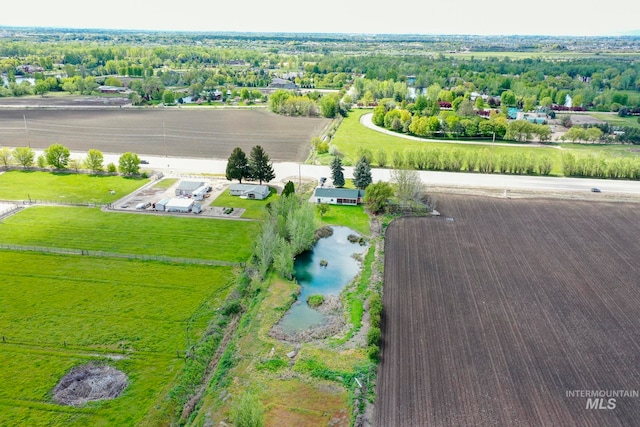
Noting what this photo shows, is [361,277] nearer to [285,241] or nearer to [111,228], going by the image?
[285,241]

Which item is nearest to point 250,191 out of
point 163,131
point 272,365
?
point 272,365

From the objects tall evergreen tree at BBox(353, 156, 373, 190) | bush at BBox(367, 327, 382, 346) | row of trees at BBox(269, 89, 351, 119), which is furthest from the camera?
row of trees at BBox(269, 89, 351, 119)

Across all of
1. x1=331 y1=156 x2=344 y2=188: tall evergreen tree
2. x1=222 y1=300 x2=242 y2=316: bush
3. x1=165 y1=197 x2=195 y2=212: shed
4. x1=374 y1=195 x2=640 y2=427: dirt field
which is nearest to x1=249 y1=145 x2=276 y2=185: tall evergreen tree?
x1=331 y1=156 x2=344 y2=188: tall evergreen tree

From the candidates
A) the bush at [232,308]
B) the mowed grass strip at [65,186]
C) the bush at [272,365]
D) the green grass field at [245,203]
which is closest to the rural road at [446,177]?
the mowed grass strip at [65,186]

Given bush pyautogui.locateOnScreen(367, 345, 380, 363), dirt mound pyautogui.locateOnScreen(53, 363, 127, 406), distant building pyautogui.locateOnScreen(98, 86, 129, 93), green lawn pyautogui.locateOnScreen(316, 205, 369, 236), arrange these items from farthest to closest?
distant building pyautogui.locateOnScreen(98, 86, 129, 93) < green lawn pyautogui.locateOnScreen(316, 205, 369, 236) < bush pyautogui.locateOnScreen(367, 345, 380, 363) < dirt mound pyautogui.locateOnScreen(53, 363, 127, 406)

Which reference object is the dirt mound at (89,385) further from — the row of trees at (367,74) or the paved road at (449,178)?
the row of trees at (367,74)

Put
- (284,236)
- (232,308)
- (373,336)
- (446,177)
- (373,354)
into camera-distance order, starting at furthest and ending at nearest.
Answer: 1. (446,177)
2. (284,236)
3. (232,308)
4. (373,336)
5. (373,354)

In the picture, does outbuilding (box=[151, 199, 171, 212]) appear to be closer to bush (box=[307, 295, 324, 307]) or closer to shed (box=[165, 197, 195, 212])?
shed (box=[165, 197, 195, 212])

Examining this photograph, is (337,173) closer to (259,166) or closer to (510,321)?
(259,166)
